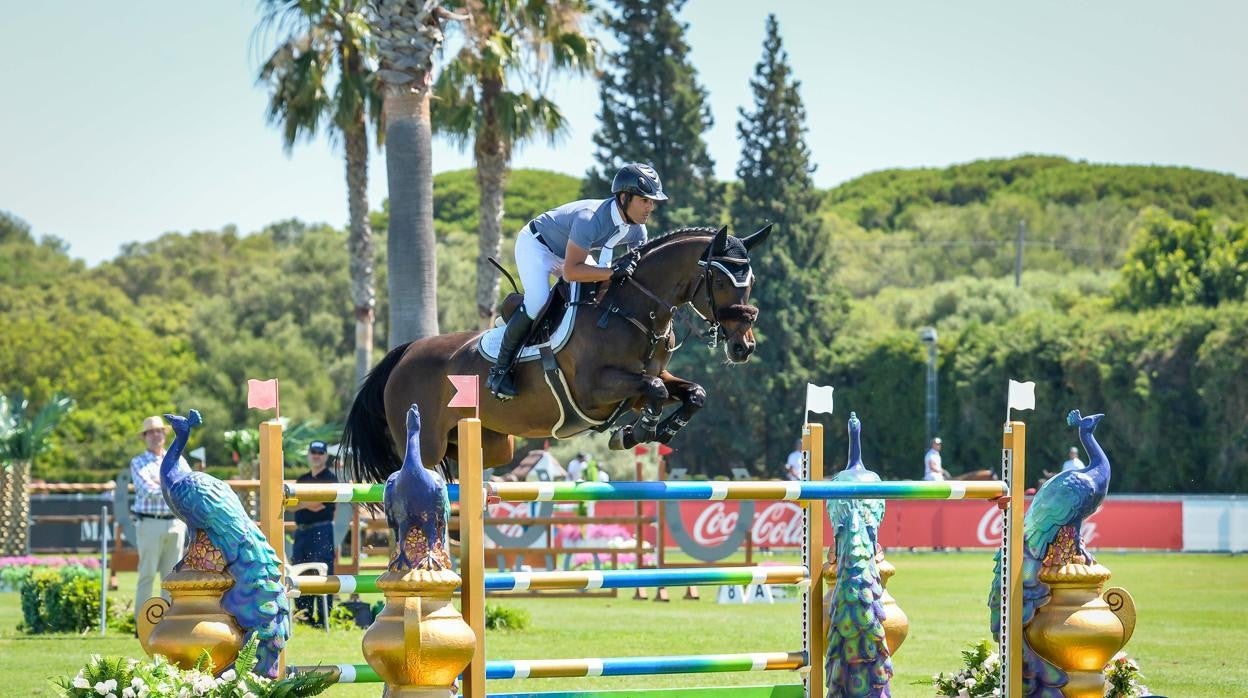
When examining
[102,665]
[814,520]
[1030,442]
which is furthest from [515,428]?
[1030,442]

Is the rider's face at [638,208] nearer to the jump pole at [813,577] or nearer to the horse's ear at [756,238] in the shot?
the horse's ear at [756,238]

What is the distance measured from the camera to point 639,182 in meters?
8.02

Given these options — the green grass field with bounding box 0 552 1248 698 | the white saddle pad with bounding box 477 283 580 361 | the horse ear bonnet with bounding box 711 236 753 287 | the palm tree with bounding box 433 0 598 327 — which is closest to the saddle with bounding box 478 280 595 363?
the white saddle pad with bounding box 477 283 580 361

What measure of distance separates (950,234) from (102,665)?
77030 mm

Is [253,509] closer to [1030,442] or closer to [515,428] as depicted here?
[515,428]

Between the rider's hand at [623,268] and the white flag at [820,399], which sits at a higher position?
the rider's hand at [623,268]

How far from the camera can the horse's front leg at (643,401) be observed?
7848 mm

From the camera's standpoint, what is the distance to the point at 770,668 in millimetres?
6660

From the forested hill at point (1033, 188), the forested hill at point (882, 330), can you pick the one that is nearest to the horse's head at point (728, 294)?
the forested hill at point (882, 330)

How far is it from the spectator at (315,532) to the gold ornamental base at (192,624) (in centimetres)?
759

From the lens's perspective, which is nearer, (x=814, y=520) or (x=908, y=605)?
(x=814, y=520)

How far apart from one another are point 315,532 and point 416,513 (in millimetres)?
8193

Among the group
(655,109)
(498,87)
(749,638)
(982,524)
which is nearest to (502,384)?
(749,638)

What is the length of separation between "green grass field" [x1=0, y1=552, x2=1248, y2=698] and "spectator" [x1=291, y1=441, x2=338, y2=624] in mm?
562
